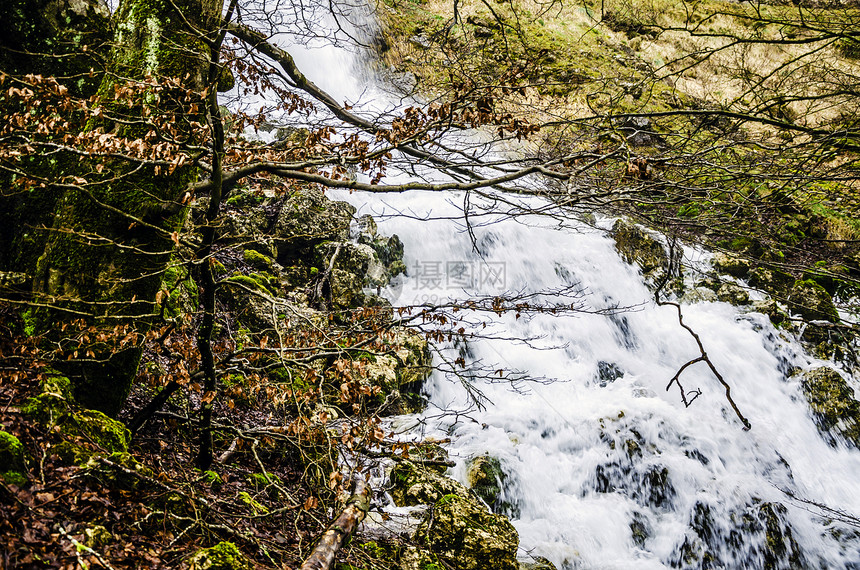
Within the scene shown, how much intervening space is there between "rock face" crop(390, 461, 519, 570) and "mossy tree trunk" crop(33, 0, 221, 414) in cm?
257

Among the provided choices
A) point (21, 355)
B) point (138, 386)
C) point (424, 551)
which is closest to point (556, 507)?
point (424, 551)

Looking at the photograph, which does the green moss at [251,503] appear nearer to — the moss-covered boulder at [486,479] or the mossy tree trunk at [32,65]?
the mossy tree trunk at [32,65]

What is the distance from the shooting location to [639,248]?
12.0 metres

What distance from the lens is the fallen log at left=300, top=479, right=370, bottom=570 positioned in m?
2.00

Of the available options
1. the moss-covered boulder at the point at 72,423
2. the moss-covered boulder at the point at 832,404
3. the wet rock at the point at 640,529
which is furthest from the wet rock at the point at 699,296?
the moss-covered boulder at the point at 72,423

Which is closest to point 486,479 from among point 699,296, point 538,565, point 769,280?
point 538,565

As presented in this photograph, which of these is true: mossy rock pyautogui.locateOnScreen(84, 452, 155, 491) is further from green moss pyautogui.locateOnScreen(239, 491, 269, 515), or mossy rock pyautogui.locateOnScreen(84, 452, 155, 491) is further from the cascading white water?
the cascading white water

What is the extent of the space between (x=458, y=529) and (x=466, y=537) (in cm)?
11

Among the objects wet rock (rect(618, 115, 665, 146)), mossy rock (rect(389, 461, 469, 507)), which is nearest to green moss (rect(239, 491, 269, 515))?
mossy rock (rect(389, 461, 469, 507))

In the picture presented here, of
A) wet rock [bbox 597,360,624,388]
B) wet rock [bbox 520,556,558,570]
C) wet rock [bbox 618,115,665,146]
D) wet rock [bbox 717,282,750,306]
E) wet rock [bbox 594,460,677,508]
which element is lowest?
wet rock [bbox 520,556,558,570]

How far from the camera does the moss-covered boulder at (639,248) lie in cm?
1175

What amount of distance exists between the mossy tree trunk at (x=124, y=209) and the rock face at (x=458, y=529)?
257 centimetres

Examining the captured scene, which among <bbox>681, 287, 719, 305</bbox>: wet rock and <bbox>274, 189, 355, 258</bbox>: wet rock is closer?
<bbox>274, 189, 355, 258</bbox>: wet rock

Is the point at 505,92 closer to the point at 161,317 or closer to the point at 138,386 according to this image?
the point at 161,317
